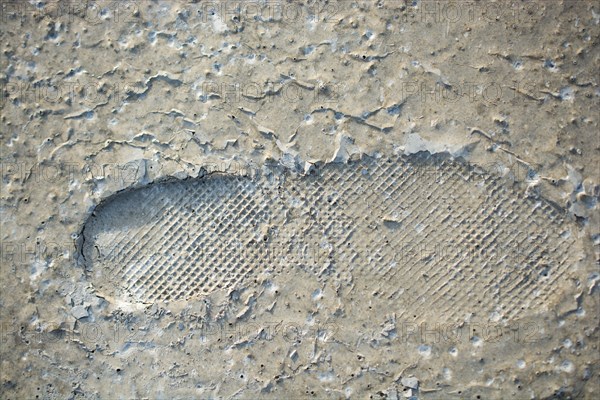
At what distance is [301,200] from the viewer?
1322 mm

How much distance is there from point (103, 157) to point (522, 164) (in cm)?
98

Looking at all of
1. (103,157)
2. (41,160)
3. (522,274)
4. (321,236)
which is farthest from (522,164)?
(41,160)

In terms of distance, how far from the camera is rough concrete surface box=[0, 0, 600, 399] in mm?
1300

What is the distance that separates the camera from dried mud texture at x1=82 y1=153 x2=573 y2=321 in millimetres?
1303

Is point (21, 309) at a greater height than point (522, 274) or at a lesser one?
lesser

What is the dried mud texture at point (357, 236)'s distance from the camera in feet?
4.27

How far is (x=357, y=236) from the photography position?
1.32m

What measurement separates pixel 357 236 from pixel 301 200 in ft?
0.51

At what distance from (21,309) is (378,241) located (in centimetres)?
87

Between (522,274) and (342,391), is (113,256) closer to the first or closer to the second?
(342,391)

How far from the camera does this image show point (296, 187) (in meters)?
1.32

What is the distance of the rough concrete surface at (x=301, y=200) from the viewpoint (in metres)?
1.30

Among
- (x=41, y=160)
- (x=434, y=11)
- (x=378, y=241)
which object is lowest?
(x=41, y=160)

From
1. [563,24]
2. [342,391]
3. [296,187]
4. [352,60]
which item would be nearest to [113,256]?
[296,187]
